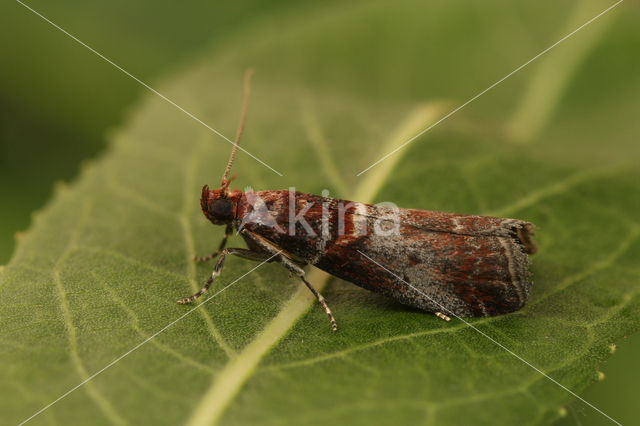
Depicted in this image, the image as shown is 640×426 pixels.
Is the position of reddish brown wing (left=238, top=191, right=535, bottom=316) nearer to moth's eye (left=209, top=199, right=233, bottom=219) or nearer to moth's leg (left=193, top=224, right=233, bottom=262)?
moth's eye (left=209, top=199, right=233, bottom=219)

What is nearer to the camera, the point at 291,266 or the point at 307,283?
the point at 307,283

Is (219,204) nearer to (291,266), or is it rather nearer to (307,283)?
(291,266)

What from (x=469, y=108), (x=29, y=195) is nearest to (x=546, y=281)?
(x=469, y=108)

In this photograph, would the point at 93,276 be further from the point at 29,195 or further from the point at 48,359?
the point at 29,195

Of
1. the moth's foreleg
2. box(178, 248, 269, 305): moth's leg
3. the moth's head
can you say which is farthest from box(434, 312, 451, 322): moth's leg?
the moth's head

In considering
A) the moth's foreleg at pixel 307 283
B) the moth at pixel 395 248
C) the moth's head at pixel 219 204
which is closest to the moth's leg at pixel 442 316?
the moth at pixel 395 248

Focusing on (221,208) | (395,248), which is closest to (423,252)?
(395,248)

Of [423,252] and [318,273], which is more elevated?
[318,273]
